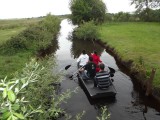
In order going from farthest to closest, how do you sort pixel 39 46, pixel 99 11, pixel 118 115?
pixel 99 11 → pixel 39 46 → pixel 118 115

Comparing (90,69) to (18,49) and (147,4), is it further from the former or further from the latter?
(147,4)

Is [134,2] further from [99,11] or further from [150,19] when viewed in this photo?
[99,11]

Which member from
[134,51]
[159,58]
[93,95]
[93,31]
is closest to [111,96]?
[93,95]

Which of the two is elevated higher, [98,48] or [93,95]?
[93,95]

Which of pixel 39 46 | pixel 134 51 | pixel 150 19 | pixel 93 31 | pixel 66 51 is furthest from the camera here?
pixel 150 19

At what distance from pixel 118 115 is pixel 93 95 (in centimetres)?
213

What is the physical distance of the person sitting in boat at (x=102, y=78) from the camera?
51.7 feet

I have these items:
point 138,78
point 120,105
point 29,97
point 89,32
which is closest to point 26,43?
point 89,32

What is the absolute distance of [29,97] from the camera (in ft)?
30.6

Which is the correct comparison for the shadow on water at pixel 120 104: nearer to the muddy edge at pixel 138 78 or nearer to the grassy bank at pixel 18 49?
the muddy edge at pixel 138 78

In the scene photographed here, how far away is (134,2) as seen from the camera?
7794 centimetres

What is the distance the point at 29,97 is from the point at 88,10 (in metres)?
53.2

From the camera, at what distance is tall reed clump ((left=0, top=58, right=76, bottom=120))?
2680 millimetres

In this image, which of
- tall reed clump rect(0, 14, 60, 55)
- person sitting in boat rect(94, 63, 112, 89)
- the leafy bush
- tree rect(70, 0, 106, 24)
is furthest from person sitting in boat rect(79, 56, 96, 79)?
tree rect(70, 0, 106, 24)
